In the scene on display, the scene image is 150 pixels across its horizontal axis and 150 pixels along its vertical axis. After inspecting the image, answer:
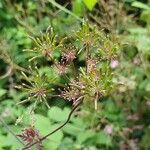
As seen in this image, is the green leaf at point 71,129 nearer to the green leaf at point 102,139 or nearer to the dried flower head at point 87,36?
the green leaf at point 102,139

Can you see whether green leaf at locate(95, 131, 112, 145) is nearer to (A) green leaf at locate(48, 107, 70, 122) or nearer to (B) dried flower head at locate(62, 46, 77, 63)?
(A) green leaf at locate(48, 107, 70, 122)

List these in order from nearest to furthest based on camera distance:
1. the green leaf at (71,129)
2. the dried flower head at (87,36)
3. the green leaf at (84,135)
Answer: the dried flower head at (87,36) → the green leaf at (71,129) → the green leaf at (84,135)

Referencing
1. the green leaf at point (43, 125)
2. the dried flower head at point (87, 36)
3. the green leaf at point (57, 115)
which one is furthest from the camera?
the green leaf at point (57, 115)

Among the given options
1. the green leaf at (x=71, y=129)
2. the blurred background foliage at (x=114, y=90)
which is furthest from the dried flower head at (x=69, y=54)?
the blurred background foliage at (x=114, y=90)

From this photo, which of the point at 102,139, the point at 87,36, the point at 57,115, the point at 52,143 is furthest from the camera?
the point at 102,139

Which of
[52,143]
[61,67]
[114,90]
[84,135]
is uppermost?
[61,67]

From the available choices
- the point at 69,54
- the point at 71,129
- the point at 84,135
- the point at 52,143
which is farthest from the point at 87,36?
the point at 84,135

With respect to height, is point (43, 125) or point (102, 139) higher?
point (43, 125)

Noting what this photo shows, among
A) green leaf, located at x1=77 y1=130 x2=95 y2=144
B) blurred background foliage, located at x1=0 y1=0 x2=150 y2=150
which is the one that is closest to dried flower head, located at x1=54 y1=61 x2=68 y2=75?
blurred background foliage, located at x1=0 y1=0 x2=150 y2=150

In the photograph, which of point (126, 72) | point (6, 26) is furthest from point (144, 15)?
point (6, 26)

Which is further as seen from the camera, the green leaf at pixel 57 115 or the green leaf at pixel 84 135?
the green leaf at pixel 84 135

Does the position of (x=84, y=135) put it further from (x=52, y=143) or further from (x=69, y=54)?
(x=69, y=54)
